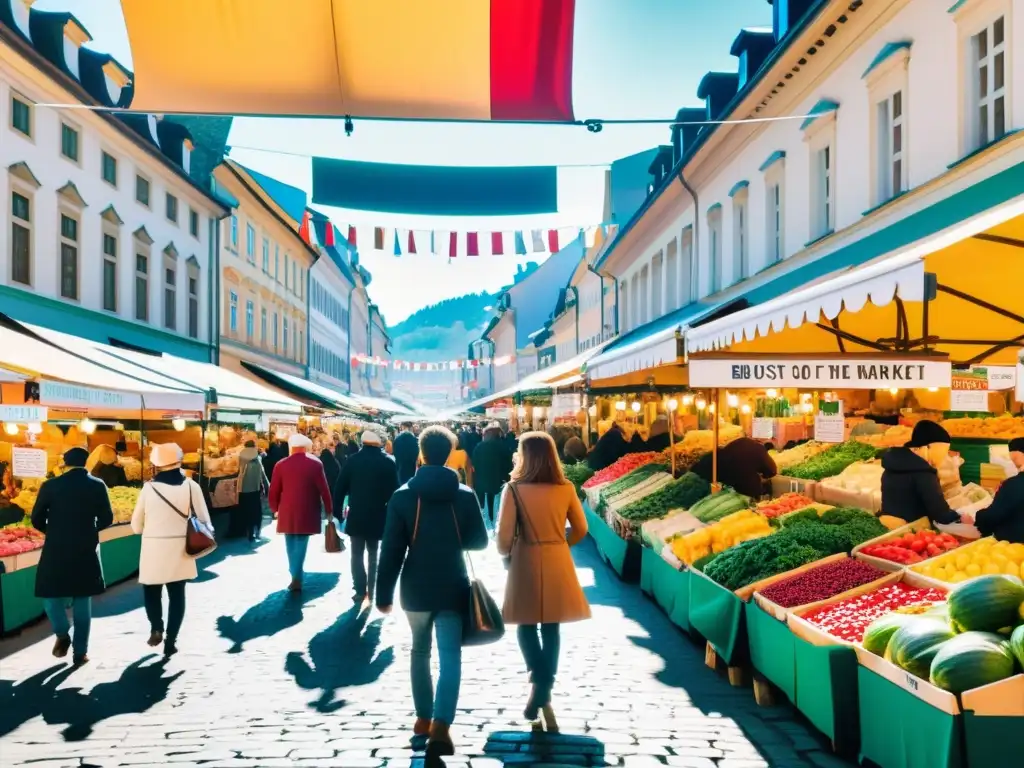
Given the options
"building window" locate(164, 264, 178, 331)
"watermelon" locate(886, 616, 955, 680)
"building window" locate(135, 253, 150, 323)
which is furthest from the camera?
"building window" locate(164, 264, 178, 331)

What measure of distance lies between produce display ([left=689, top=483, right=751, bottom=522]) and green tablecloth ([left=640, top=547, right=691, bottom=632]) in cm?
71

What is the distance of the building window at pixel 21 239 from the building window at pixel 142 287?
559cm

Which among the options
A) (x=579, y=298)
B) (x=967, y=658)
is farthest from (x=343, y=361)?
(x=967, y=658)

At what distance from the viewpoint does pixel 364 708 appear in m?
5.74

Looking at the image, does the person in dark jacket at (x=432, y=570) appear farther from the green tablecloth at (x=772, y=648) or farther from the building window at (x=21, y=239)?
the building window at (x=21, y=239)

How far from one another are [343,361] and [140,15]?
5501 centimetres

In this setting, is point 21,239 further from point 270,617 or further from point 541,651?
point 541,651

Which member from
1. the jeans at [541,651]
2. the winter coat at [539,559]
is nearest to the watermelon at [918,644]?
the winter coat at [539,559]

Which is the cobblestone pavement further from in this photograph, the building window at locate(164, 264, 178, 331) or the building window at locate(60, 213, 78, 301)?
the building window at locate(164, 264, 178, 331)

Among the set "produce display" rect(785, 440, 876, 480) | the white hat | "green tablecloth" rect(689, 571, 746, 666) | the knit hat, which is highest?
the knit hat

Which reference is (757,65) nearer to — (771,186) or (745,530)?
(771,186)

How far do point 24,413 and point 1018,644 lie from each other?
9.04 meters

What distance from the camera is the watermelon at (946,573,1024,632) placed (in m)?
4.39

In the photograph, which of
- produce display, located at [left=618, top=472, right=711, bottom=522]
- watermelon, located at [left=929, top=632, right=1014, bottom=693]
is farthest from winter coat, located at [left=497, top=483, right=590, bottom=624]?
produce display, located at [left=618, top=472, right=711, bottom=522]
